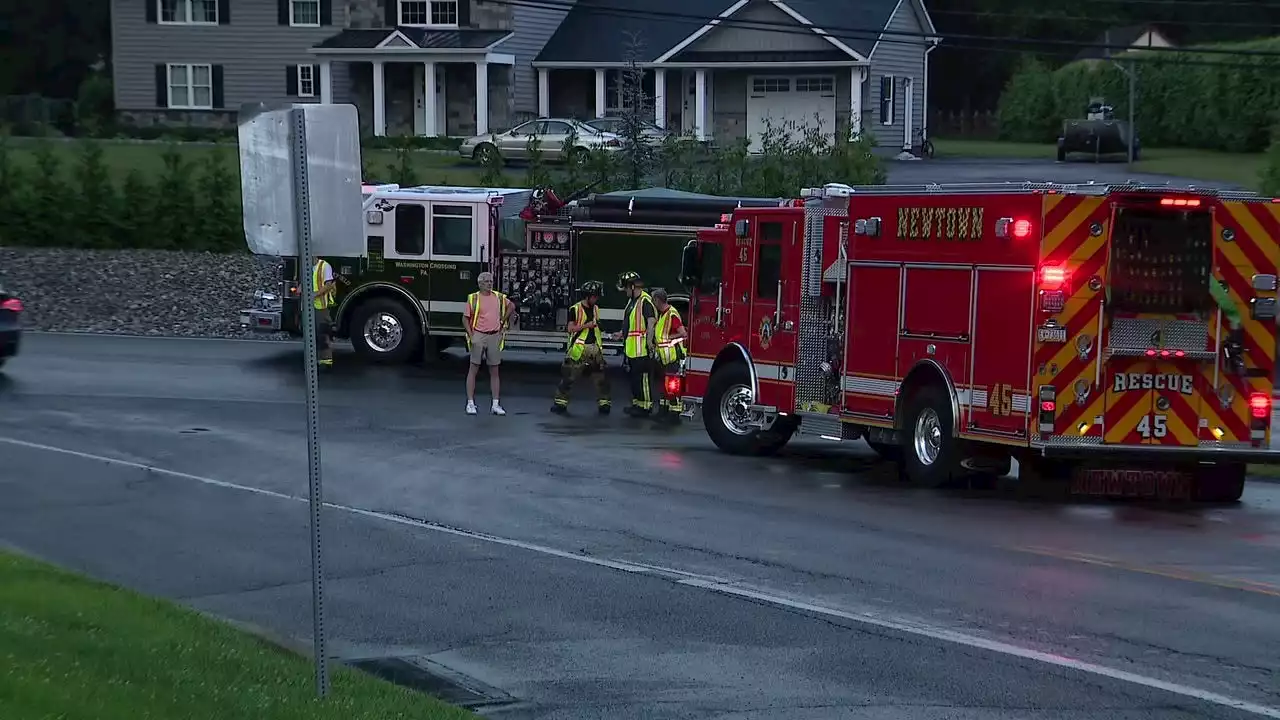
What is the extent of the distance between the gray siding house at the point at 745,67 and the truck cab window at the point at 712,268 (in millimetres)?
33301

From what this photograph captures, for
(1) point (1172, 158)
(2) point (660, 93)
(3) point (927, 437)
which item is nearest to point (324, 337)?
(3) point (927, 437)

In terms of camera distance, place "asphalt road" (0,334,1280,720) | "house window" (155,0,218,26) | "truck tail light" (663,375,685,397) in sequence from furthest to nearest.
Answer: "house window" (155,0,218,26), "truck tail light" (663,375,685,397), "asphalt road" (0,334,1280,720)

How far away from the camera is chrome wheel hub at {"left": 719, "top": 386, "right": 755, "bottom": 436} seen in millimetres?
18781

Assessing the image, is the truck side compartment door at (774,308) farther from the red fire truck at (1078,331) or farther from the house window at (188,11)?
the house window at (188,11)

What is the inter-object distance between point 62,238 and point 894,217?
23.5 m

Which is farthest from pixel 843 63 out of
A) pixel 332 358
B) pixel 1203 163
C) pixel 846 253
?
pixel 846 253

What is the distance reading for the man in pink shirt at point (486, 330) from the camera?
21156 mm

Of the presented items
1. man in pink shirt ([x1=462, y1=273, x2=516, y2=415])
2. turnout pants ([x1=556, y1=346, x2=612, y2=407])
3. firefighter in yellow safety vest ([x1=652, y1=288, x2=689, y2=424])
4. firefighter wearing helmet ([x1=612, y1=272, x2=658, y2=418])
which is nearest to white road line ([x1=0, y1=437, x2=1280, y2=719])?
man in pink shirt ([x1=462, y1=273, x2=516, y2=415])

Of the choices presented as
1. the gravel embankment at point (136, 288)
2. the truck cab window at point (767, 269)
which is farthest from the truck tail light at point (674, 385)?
the gravel embankment at point (136, 288)

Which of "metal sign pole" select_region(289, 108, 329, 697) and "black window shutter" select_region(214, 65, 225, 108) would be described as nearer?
"metal sign pole" select_region(289, 108, 329, 697)

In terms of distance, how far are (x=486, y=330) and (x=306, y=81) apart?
40.1 meters

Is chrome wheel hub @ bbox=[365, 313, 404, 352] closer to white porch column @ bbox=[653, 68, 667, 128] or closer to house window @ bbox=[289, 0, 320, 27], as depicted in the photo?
white porch column @ bbox=[653, 68, 667, 128]

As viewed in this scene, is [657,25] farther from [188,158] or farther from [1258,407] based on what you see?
[1258,407]

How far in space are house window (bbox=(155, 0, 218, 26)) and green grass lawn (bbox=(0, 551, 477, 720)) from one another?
52.0 meters
